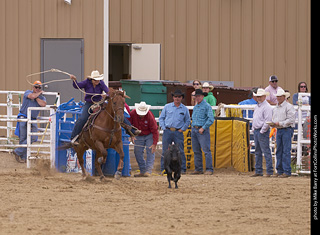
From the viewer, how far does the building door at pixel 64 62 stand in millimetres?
20297

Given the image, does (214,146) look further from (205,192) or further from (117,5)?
(117,5)

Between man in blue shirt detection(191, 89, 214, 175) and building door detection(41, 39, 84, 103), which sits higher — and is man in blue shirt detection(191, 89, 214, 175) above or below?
below

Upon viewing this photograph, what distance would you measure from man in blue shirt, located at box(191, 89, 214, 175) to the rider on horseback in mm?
1826

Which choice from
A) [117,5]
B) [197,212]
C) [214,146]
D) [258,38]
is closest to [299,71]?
[258,38]

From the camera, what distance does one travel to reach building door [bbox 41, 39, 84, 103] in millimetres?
20297

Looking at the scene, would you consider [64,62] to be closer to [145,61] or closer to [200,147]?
[145,61]

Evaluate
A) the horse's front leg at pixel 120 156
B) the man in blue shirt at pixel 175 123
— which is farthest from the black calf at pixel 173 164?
the man in blue shirt at pixel 175 123

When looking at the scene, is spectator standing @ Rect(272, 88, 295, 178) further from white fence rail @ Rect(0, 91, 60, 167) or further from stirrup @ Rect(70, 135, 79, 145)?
white fence rail @ Rect(0, 91, 60, 167)

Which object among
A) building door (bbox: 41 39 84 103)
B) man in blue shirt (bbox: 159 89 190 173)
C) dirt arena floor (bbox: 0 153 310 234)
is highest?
building door (bbox: 41 39 84 103)

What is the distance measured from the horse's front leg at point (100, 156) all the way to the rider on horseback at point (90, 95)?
1.62 feet

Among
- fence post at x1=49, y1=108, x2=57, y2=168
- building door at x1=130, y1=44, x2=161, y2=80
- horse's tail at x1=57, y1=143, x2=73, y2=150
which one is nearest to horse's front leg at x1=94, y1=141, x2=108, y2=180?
horse's tail at x1=57, y1=143, x2=73, y2=150

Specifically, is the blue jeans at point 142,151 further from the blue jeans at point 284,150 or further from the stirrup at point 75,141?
the blue jeans at point 284,150

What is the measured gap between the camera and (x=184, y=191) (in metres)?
12.6

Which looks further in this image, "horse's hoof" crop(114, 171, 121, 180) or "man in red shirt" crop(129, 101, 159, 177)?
"man in red shirt" crop(129, 101, 159, 177)
